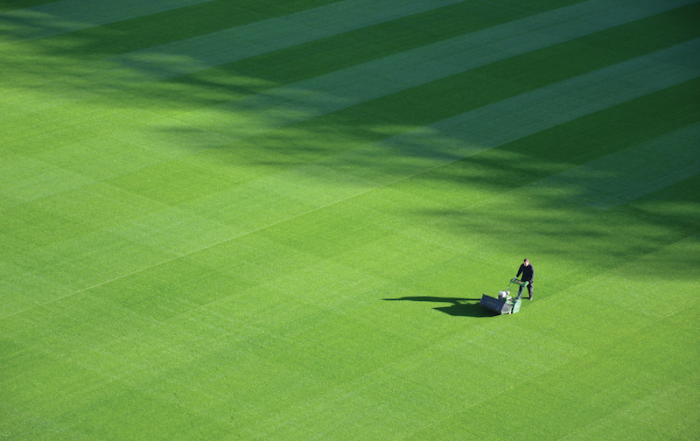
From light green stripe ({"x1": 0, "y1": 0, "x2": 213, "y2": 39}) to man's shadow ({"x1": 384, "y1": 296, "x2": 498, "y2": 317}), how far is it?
62.7 ft

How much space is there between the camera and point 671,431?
14.4m

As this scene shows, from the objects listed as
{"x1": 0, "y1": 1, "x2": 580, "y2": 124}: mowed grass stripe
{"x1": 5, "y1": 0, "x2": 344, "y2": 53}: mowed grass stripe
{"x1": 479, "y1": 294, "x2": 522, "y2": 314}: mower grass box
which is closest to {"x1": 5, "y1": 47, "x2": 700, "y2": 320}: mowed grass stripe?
{"x1": 479, "y1": 294, "x2": 522, "y2": 314}: mower grass box

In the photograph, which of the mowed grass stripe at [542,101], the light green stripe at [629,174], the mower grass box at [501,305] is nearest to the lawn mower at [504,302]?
the mower grass box at [501,305]

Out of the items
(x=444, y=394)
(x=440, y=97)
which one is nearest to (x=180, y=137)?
(x=440, y=97)

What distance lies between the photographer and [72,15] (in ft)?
106

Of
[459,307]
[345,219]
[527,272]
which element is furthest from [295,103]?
[527,272]

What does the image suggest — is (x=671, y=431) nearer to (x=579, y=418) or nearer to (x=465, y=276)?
(x=579, y=418)

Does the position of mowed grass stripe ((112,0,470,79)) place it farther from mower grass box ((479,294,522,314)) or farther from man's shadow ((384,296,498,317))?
mower grass box ((479,294,522,314))

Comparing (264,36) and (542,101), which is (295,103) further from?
(542,101)

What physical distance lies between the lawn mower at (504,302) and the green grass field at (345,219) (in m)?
0.20

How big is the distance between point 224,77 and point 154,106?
2771 mm

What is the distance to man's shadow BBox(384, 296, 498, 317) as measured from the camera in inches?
686

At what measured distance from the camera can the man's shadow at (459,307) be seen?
17.4 metres

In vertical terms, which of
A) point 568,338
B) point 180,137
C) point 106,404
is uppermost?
point 180,137
